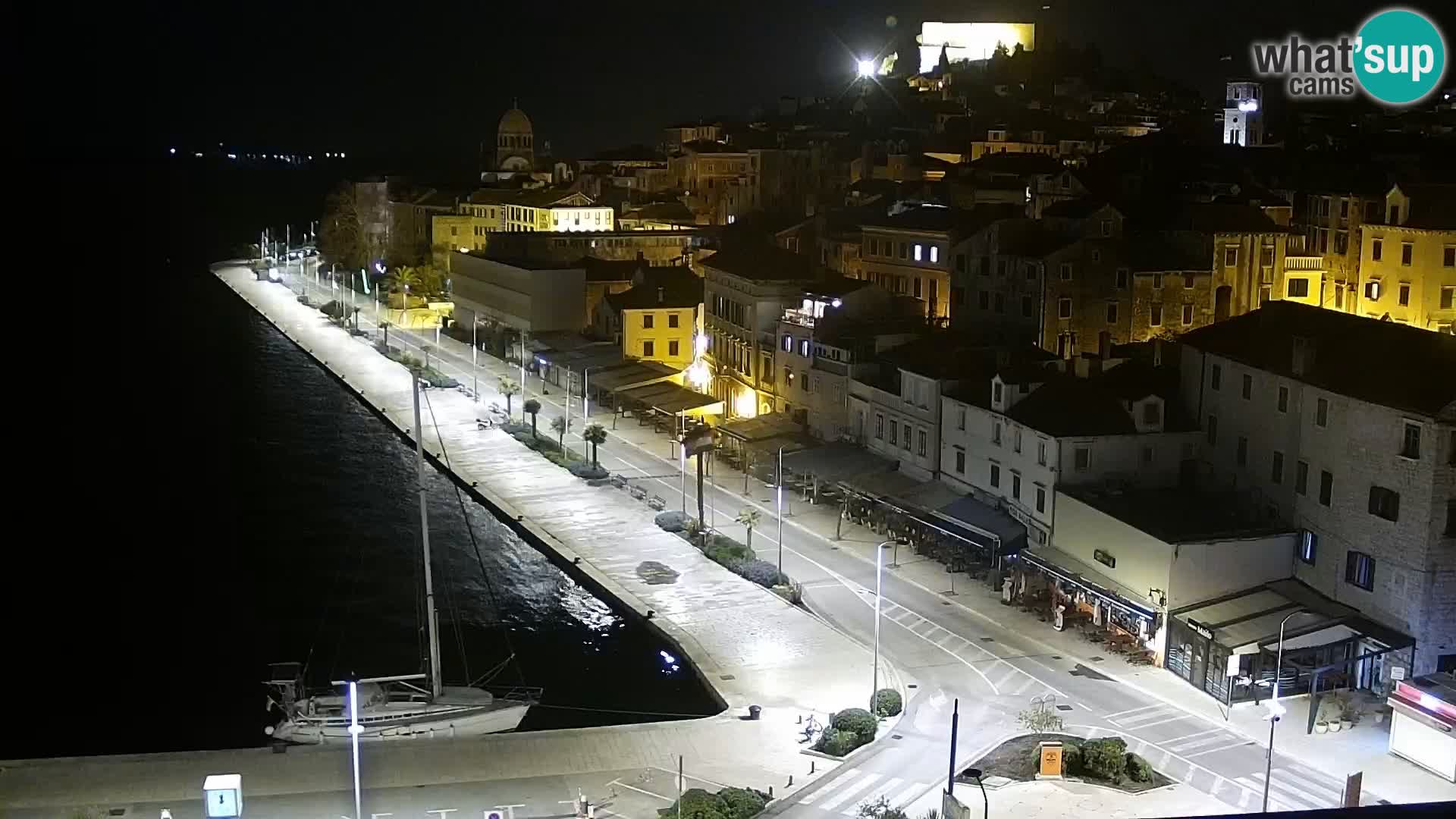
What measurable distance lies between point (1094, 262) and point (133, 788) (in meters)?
31.0

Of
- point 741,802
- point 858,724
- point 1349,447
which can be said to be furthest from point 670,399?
point 741,802

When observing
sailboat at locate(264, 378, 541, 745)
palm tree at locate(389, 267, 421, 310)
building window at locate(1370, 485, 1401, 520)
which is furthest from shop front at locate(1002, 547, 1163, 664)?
palm tree at locate(389, 267, 421, 310)

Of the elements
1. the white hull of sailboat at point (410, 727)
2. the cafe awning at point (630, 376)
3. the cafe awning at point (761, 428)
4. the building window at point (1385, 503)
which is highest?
the building window at point (1385, 503)

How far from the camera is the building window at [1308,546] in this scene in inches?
1223

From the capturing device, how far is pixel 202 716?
30969 millimetres

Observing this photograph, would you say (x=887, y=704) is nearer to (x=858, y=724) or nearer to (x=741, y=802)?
(x=858, y=724)

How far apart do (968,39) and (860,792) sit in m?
98.4

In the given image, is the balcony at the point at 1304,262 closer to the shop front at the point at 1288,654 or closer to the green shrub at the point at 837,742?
the shop front at the point at 1288,654

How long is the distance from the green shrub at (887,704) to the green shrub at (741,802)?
418 cm

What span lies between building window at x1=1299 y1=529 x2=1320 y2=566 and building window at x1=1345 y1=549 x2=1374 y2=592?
3.08 feet

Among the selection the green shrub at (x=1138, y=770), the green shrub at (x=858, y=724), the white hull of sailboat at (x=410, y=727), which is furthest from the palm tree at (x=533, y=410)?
the green shrub at (x=1138, y=770)

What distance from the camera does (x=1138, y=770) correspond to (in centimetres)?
2386

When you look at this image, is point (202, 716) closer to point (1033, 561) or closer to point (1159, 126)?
point (1033, 561)

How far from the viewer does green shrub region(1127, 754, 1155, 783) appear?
23.8 metres
